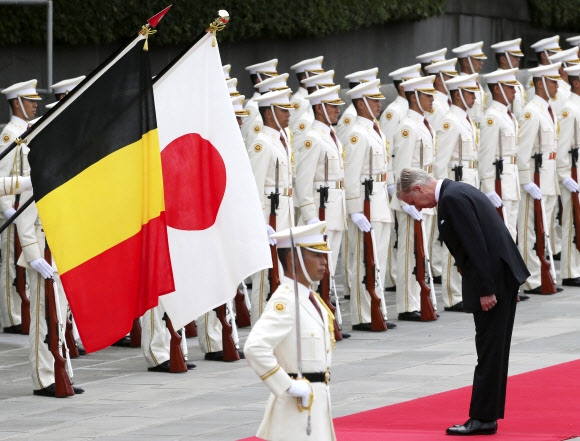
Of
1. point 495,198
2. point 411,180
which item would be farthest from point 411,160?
point 411,180

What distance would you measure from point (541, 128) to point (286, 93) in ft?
12.6

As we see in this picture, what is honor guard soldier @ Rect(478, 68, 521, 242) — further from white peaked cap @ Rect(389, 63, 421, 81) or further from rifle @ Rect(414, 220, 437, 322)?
rifle @ Rect(414, 220, 437, 322)

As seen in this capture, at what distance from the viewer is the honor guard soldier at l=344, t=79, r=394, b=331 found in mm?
15398

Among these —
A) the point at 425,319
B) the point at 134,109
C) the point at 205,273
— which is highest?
the point at 134,109

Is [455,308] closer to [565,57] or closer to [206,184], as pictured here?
[565,57]

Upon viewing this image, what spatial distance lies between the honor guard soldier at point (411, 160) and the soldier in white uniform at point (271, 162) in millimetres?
1637

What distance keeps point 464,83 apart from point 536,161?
1.27 meters

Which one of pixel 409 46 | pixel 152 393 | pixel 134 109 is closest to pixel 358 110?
pixel 152 393

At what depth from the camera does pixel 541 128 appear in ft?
57.2

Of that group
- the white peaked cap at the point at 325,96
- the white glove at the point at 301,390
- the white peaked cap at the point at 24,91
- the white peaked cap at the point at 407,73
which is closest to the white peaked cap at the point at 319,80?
the white peaked cap at the point at 407,73

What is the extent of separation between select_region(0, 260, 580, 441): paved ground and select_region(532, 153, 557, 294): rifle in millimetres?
1482

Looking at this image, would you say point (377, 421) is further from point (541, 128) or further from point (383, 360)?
point (541, 128)

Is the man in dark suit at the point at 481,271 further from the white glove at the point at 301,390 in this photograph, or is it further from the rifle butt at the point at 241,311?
the rifle butt at the point at 241,311

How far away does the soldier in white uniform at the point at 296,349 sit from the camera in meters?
8.14
